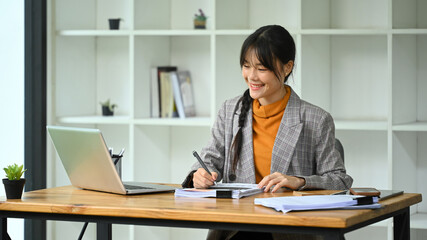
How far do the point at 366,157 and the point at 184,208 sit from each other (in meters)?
2.17

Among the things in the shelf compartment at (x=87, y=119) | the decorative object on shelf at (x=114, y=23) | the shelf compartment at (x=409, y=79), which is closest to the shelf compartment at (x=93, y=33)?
the decorative object on shelf at (x=114, y=23)

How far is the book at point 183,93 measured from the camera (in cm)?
417

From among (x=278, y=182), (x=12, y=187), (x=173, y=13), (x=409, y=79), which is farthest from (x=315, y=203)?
(x=173, y=13)

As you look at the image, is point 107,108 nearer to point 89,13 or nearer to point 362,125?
point 89,13

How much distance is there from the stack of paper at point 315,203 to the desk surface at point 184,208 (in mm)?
23

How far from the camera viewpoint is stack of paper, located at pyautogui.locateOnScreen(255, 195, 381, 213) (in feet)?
6.76

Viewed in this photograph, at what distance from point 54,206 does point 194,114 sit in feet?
6.99

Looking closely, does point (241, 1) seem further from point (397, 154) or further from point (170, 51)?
point (397, 154)

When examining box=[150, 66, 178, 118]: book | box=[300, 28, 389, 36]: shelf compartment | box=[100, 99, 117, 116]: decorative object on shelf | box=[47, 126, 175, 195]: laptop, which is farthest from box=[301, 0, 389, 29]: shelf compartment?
box=[47, 126, 175, 195]: laptop

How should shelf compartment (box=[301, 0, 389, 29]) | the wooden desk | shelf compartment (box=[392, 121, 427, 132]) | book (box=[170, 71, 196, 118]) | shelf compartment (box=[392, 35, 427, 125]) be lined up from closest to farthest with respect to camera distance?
1. the wooden desk
2. shelf compartment (box=[392, 121, 427, 132])
3. shelf compartment (box=[392, 35, 427, 125])
4. shelf compartment (box=[301, 0, 389, 29])
5. book (box=[170, 71, 196, 118])

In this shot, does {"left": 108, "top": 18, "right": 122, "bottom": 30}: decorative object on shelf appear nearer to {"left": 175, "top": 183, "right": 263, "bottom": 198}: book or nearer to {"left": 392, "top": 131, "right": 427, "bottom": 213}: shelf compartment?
{"left": 392, "top": 131, "right": 427, "bottom": 213}: shelf compartment

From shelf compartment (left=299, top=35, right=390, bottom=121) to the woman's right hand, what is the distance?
60.5 inches

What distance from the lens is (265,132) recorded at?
2.81 metres

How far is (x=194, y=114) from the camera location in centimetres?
434
